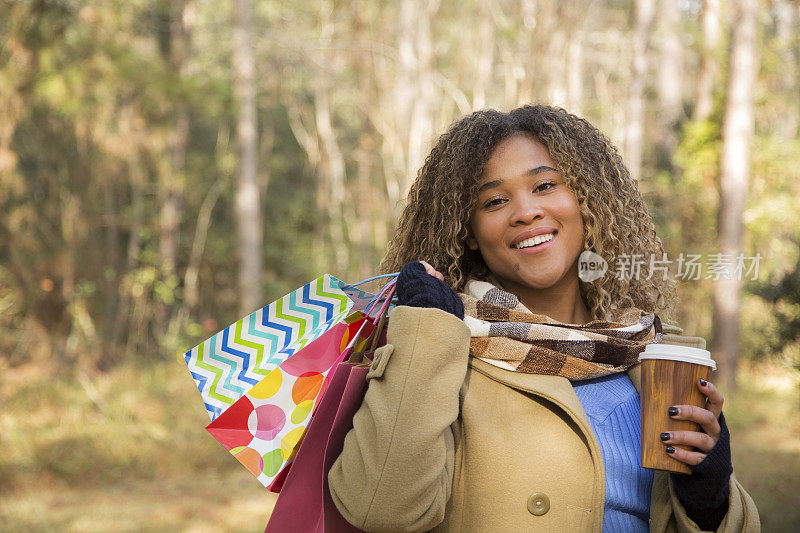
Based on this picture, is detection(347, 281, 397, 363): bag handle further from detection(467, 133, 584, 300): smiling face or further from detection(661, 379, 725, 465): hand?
detection(661, 379, 725, 465): hand

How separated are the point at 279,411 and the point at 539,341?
0.64 metres

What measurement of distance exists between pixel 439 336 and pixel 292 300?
0.46 metres

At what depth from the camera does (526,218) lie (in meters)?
1.94

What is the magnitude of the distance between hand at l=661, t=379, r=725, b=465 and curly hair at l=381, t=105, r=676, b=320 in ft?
1.99

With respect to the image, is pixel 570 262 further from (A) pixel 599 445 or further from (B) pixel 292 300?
(B) pixel 292 300

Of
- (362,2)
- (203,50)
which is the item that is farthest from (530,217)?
(203,50)

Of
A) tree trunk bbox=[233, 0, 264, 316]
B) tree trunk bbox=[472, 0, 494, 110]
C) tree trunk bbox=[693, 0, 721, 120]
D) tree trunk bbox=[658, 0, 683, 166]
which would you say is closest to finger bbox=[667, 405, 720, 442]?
tree trunk bbox=[233, 0, 264, 316]

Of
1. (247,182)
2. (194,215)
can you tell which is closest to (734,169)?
(247,182)

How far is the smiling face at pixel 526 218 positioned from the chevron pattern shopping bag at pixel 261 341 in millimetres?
409

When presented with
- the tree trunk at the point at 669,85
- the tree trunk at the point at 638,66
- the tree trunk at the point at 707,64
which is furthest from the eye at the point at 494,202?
the tree trunk at the point at 669,85

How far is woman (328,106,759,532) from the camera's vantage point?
161 centimetres

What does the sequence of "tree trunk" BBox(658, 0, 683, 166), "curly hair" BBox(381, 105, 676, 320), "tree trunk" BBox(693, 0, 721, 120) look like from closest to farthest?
"curly hair" BBox(381, 105, 676, 320) < "tree trunk" BBox(693, 0, 721, 120) < "tree trunk" BBox(658, 0, 683, 166)

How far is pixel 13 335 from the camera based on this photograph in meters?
10.2

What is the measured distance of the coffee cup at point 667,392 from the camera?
1558 mm
